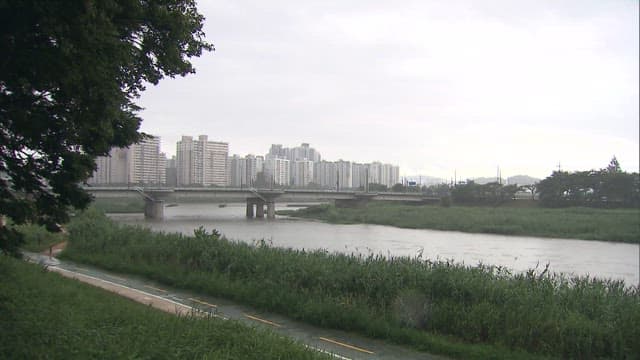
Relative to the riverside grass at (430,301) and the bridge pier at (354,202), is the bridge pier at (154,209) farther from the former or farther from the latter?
the riverside grass at (430,301)

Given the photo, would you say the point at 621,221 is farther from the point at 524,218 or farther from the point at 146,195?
the point at 146,195

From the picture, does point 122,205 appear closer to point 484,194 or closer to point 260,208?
point 260,208

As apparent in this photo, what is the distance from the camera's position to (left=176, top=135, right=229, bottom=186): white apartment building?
121812 millimetres

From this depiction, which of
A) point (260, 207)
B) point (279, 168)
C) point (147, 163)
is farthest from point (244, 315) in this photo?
point (279, 168)

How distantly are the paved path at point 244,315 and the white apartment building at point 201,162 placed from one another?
102 meters

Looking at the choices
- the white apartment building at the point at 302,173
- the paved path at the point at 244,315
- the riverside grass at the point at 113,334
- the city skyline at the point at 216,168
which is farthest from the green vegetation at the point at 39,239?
the white apartment building at the point at 302,173

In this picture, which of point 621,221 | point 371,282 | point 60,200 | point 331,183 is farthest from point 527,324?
point 331,183

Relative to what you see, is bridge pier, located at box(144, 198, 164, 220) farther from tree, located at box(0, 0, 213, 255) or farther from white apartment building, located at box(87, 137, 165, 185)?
tree, located at box(0, 0, 213, 255)

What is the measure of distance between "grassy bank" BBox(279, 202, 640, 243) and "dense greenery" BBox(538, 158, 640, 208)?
21.7 ft

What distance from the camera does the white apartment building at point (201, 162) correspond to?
12181 centimetres

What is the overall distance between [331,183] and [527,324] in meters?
154

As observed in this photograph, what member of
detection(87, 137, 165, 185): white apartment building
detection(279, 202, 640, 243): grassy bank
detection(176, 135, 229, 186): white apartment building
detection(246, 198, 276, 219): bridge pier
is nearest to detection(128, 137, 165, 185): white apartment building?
detection(87, 137, 165, 185): white apartment building

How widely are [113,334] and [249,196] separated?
72.0 metres

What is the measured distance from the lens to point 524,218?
63.5 meters
